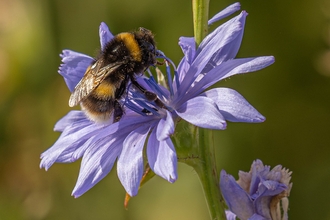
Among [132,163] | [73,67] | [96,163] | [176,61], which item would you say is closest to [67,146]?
Answer: [96,163]

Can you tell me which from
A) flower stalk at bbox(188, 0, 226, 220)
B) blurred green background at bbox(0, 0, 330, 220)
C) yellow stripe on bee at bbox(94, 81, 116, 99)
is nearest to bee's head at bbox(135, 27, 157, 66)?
yellow stripe on bee at bbox(94, 81, 116, 99)

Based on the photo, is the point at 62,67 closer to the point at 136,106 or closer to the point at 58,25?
the point at 136,106

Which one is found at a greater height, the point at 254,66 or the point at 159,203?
the point at 254,66

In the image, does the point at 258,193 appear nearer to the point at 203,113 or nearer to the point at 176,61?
the point at 203,113

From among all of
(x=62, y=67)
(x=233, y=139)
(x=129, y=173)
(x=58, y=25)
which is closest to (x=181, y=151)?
(x=129, y=173)
